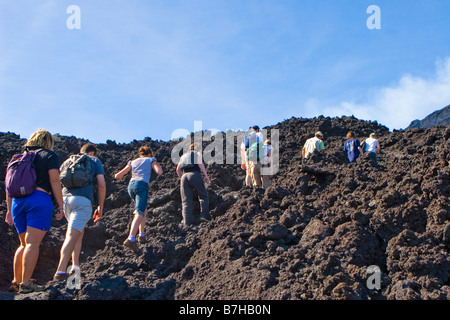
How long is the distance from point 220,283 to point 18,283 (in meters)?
2.29

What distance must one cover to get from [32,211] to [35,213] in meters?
0.04

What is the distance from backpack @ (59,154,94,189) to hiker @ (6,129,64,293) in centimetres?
29

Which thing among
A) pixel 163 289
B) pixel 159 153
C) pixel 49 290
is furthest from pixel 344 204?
pixel 159 153

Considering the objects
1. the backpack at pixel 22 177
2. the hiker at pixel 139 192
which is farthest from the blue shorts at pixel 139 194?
the backpack at pixel 22 177

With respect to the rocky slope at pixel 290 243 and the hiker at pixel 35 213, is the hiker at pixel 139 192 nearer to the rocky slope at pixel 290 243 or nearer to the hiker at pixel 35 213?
the rocky slope at pixel 290 243

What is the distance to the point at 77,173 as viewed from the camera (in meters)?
5.73

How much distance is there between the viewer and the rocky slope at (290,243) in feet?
17.4

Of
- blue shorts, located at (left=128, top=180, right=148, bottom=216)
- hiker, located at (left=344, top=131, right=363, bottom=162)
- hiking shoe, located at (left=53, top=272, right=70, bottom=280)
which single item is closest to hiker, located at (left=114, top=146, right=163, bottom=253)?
blue shorts, located at (left=128, top=180, right=148, bottom=216)

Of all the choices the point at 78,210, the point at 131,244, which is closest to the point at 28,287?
the point at 78,210

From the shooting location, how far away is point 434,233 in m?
5.93

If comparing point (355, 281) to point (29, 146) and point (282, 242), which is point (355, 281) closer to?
point (282, 242)

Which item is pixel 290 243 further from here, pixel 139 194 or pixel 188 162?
pixel 139 194

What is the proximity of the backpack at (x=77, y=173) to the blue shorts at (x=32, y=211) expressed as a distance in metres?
0.37

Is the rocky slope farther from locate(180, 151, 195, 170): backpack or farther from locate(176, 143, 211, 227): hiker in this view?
locate(180, 151, 195, 170): backpack
